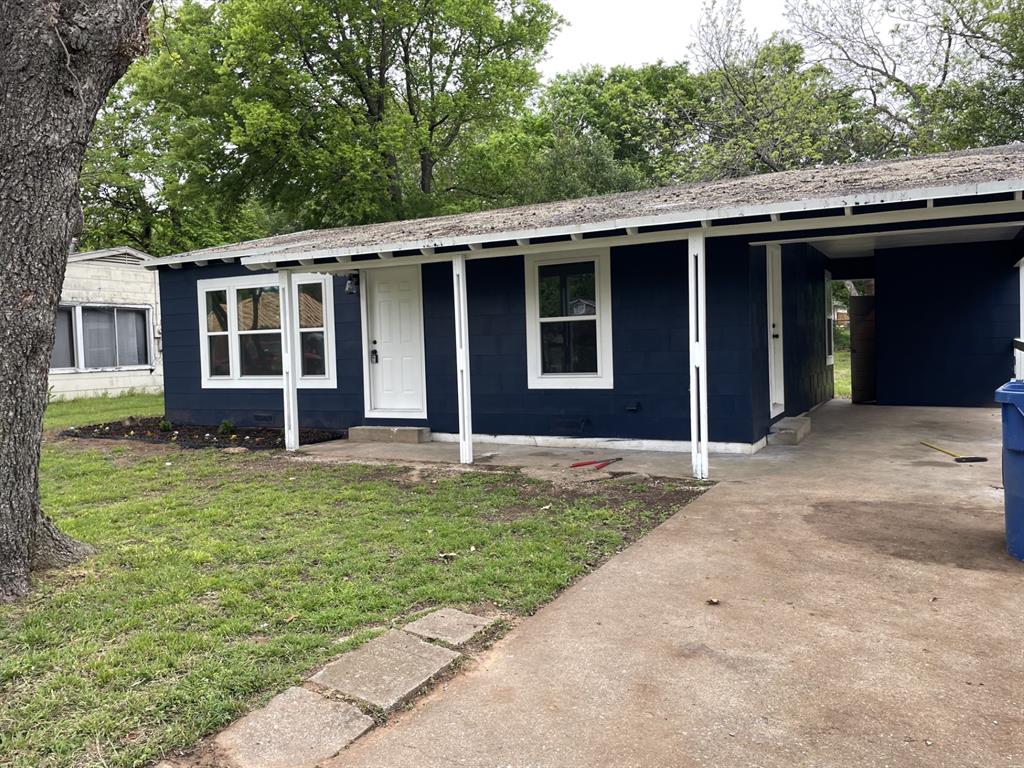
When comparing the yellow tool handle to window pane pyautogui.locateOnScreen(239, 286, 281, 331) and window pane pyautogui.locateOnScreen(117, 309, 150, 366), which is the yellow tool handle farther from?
window pane pyautogui.locateOnScreen(117, 309, 150, 366)

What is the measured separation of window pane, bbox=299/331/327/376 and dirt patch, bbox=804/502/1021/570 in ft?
22.9

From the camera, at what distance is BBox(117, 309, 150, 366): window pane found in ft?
56.6

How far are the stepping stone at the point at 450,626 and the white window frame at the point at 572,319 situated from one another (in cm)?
505

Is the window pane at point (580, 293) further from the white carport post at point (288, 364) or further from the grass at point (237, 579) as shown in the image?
the white carport post at point (288, 364)

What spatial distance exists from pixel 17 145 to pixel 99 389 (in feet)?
48.7

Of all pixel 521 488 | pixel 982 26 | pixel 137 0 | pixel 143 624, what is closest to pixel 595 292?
pixel 521 488

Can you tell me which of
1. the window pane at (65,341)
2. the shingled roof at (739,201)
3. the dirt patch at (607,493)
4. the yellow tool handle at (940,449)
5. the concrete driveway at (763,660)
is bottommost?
the concrete driveway at (763,660)

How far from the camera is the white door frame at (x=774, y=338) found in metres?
8.57

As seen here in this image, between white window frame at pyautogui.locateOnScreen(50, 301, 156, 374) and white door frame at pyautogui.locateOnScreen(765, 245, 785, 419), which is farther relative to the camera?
white window frame at pyautogui.locateOnScreen(50, 301, 156, 374)

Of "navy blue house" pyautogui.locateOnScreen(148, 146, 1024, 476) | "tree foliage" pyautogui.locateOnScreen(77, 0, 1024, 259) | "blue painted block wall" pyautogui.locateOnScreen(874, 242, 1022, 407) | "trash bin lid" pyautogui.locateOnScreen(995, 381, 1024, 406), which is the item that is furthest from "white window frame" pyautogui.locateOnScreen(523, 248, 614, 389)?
"tree foliage" pyautogui.locateOnScreen(77, 0, 1024, 259)

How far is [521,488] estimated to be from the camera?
20.4 ft

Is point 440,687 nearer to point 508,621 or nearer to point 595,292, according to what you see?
point 508,621

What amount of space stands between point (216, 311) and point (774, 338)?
7.86 m

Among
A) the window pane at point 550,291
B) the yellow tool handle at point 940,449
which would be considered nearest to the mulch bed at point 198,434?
the window pane at point 550,291
